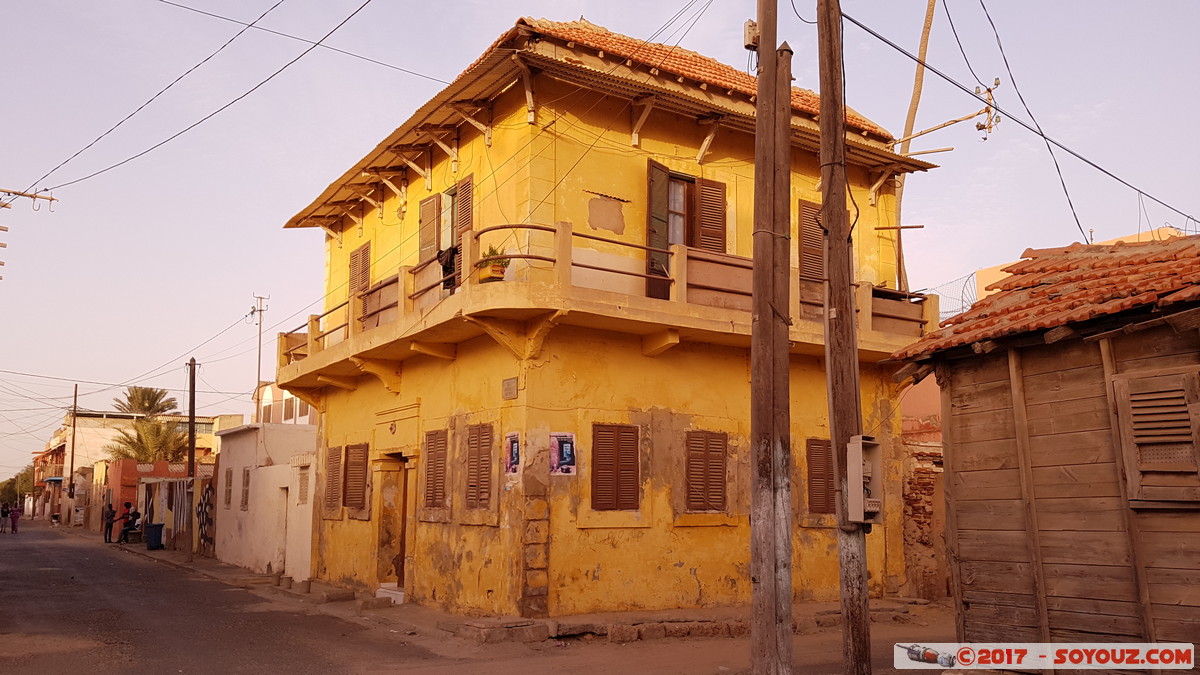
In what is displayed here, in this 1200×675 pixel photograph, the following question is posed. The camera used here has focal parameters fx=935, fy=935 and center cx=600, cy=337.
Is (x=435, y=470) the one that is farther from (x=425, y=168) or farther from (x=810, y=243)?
(x=810, y=243)

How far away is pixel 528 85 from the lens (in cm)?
1331

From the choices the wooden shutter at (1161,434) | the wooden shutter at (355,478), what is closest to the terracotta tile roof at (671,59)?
the wooden shutter at (1161,434)

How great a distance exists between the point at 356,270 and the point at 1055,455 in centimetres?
1447

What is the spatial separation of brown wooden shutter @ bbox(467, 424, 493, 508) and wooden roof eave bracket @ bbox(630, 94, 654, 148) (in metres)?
4.96

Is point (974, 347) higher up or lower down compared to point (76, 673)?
higher up

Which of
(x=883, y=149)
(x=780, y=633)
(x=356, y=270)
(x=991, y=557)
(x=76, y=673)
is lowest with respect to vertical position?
(x=76, y=673)

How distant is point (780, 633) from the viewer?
25.2 feet

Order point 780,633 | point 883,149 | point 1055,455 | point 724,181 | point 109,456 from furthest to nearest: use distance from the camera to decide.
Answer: point 109,456 → point 883,149 → point 724,181 → point 1055,455 → point 780,633

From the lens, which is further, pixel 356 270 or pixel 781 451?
pixel 356 270

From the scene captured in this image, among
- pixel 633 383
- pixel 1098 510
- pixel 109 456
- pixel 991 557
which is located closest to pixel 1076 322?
pixel 1098 510

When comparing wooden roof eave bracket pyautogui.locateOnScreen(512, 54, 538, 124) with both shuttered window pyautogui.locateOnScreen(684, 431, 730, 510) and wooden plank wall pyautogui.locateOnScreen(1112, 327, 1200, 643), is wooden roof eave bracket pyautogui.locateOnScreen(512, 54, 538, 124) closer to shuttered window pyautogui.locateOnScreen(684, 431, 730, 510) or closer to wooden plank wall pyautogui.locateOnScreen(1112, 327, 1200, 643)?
shuttered window pyautogui.locateOnScreen(684, 431, 730, 510)

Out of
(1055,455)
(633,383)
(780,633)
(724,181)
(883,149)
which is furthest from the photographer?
(883,149)

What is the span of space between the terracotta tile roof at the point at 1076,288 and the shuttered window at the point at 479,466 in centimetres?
635

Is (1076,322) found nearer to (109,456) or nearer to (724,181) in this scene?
(724,181)
